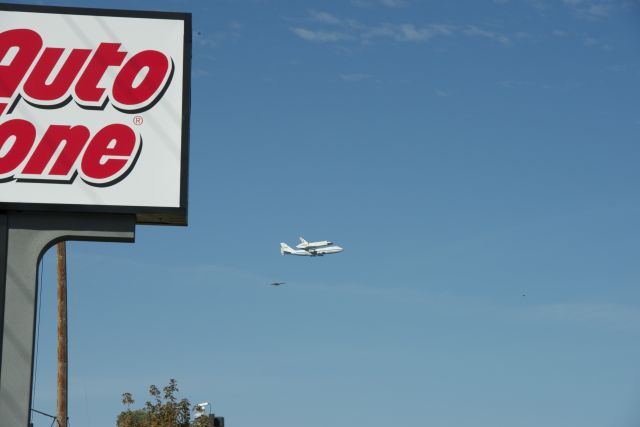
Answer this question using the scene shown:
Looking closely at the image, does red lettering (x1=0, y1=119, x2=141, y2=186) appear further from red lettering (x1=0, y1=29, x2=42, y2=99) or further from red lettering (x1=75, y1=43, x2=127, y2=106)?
red lettering (x1=0, y1=29, x2=42, y2=99)

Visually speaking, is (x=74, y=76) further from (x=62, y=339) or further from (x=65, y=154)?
(x=62, y=339)

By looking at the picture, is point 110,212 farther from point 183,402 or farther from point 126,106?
point 183,402

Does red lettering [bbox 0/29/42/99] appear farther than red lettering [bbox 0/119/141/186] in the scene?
Yes

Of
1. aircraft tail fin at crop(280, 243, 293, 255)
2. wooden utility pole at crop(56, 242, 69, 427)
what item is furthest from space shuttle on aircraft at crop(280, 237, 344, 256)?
wooden utility pole at crop(56, 242, 69, 427)

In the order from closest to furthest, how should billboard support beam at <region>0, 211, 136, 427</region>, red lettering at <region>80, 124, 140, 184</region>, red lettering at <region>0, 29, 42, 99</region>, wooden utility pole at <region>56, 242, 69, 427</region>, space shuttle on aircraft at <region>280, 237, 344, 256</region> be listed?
1. billboard support beam at <region>0, 211, 136, 427</region>
2. red lettering at <region>80, 124, 140, 184</region>
3. red lettering at <region>0, 29, 42, 99</region>
4. wooden utility pole at <region>56, 242, 69, 427</region>
5. space shuttle on aircraft at <region>280, 237, 344, 256</region>

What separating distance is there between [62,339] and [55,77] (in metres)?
13.5

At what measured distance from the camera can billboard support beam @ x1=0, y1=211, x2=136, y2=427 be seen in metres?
16.4

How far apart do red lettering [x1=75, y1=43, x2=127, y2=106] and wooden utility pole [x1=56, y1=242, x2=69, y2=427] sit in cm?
1224

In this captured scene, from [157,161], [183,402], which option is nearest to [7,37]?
[157,161]

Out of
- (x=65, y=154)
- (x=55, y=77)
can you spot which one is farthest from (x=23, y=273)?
(x=55, y=77)

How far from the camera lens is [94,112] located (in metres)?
17.4

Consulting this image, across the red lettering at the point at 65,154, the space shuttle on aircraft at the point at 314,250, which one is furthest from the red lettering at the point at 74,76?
the space shuttle on aircraft at the point at 314,250

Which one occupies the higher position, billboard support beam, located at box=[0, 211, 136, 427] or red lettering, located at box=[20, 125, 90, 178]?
red lettering, located at box=[20, 125, 90, 178]

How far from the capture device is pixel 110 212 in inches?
677
